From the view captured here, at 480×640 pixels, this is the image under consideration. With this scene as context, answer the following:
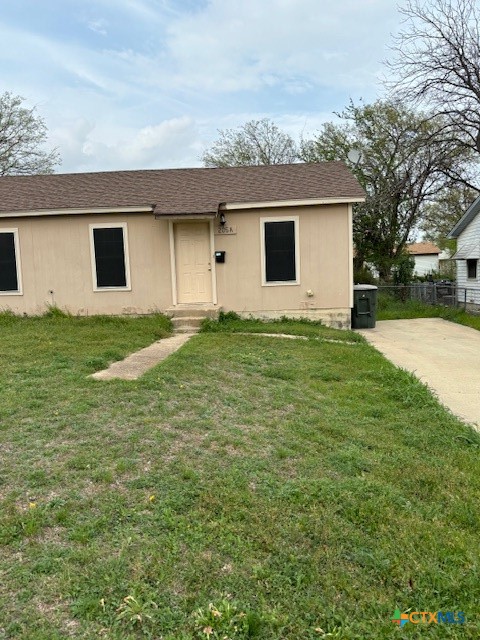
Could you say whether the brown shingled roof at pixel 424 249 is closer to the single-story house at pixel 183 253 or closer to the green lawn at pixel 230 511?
the single-story house at pixel 183 253

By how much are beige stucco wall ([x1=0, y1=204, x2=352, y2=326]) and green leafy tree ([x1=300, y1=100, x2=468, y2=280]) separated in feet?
28.6

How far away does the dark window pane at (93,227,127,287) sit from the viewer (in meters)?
10.5

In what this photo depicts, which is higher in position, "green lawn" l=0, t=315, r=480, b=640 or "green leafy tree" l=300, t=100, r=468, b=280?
"green leafy tree" l=300, t=100, r=468, b=280

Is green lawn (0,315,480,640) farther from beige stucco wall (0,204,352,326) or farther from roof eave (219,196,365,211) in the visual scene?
roof eave (219,196,365,211)

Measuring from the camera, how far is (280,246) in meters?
10.4

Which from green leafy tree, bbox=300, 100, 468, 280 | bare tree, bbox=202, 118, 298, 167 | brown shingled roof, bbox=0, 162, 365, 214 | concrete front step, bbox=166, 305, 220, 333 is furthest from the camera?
bare tree, bbox=202, 118, 298, 167

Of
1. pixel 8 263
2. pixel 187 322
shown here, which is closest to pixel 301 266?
pixel 187 322

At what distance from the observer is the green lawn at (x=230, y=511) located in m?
1.92

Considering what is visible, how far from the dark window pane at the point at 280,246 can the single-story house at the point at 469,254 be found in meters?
8.26

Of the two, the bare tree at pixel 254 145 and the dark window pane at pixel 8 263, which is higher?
the bare tree at pixel 254 145

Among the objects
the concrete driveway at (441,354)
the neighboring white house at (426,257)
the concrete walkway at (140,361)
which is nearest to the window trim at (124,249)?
the concrete walkway at (140,361)

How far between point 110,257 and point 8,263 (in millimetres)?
2403

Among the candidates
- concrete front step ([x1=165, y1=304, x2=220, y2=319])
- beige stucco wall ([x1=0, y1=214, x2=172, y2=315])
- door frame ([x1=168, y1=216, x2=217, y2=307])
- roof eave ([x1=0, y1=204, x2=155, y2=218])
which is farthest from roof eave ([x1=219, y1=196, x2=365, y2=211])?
concrete front step ([x1=165, y1=304, x2=220, y2=319])

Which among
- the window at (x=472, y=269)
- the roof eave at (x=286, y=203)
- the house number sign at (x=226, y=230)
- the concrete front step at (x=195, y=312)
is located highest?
the roof eave at (x=286, y=203)
